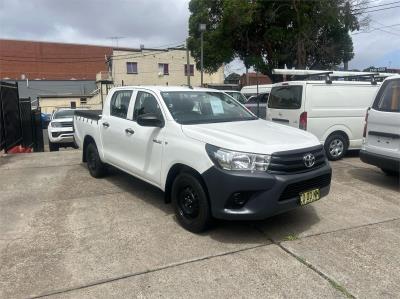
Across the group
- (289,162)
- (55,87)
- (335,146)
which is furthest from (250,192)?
(55,87)

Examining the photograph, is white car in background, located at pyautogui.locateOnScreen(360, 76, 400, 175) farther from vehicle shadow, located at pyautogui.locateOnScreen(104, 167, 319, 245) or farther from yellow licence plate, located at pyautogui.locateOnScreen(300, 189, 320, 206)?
yellow licence plate, located at pyautogui.locateOnScreen(300, 189, 320, 206)

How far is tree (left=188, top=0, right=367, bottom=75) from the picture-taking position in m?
21.6

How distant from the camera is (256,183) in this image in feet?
13.5

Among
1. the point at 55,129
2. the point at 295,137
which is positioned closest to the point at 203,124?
the point at 295,137

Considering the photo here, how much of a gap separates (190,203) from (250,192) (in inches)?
32.9

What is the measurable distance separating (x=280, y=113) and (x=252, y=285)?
6.45 m

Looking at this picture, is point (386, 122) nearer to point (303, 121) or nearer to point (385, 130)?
point (385, 130)

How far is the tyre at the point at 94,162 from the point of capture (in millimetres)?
7254

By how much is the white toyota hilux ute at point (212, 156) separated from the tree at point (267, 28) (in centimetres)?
1649

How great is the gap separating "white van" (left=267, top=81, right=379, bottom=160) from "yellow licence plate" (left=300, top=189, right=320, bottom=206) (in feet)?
14.2

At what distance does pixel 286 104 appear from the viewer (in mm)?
9305

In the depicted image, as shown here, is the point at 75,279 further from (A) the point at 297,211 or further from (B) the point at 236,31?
(B) the point at 236,31

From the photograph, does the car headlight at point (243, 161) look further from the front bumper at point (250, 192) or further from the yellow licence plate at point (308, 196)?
the yellow licence plate at point (308, 196)

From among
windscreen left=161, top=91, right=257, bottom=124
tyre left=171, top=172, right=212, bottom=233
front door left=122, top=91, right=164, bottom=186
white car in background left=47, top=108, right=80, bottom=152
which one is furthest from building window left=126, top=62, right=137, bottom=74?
tyre left=171, top=172, right=212, bottom=233
